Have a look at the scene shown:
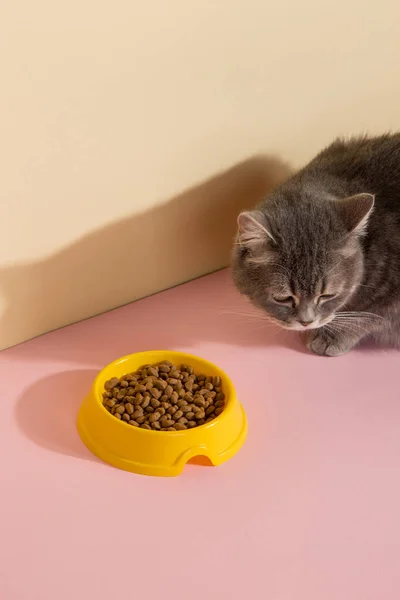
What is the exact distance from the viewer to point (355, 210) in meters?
1.57

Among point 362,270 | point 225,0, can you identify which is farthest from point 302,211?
point 225,0

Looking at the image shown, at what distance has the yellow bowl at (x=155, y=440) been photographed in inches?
53.9

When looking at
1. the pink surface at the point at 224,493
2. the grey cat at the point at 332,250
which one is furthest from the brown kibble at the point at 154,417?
the grey cat at the point at 332,250

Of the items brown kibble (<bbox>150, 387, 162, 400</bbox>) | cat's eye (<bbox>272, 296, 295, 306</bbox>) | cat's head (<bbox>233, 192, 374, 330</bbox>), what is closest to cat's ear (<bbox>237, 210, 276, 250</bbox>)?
cat's head (<bbox>233, 192, 374, 330</bbox>)

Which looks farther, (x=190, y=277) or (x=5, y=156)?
(x=190, y=277)

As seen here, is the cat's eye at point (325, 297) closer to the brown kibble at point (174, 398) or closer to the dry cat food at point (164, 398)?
the dry cat food at point (164, 398)

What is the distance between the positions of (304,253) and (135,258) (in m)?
0.51

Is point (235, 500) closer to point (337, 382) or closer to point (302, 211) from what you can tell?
point (337, 382)

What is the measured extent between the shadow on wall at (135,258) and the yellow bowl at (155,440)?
359 millimetres

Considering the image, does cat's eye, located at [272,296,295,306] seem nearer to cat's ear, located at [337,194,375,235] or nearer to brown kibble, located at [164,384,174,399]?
cat's ear, located at [337,194,375,235]

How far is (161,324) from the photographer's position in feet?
6.16

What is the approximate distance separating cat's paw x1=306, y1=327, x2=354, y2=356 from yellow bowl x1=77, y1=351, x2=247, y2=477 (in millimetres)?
369

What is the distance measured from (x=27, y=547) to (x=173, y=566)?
0.85 ft

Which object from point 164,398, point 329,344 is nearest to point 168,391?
point 164,398
